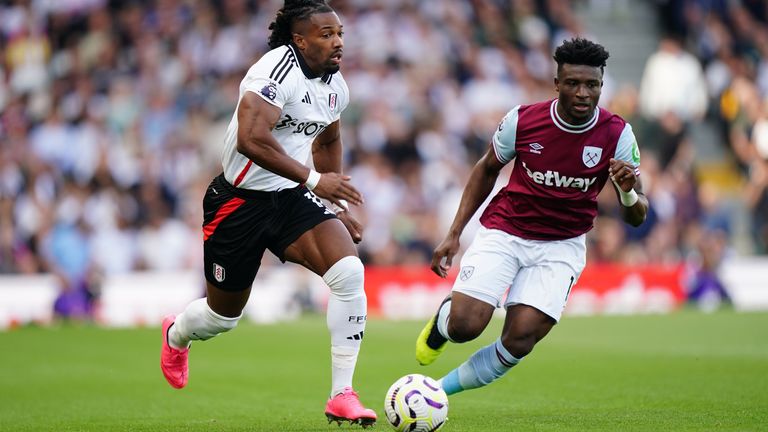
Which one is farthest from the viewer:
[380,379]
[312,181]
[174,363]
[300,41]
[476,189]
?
[380,379]

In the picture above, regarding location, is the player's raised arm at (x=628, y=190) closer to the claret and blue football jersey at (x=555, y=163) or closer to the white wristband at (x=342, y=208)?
the claret and blue football jersey at (x=555, y=163)

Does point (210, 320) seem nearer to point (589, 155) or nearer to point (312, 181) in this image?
point (312, 181)

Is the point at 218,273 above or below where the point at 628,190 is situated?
below

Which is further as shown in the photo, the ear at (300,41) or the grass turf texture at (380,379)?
the grass turf texture at (380,379)

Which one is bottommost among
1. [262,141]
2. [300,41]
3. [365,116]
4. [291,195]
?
[365,116]

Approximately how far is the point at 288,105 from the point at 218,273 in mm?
1280

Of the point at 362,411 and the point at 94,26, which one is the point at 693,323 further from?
the point at 94,26

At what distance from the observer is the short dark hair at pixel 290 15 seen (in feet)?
25.6

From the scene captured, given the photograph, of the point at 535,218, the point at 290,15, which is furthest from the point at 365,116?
the point at 290,15

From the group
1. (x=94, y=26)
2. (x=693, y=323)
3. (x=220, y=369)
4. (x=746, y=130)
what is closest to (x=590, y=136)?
(x=220, y=369)

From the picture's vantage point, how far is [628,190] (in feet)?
24.9

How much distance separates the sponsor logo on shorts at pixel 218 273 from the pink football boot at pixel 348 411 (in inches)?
47.0

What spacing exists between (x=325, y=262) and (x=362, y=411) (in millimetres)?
1007

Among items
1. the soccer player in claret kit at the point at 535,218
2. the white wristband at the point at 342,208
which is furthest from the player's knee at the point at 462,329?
the white wristband at the point at 342,208
